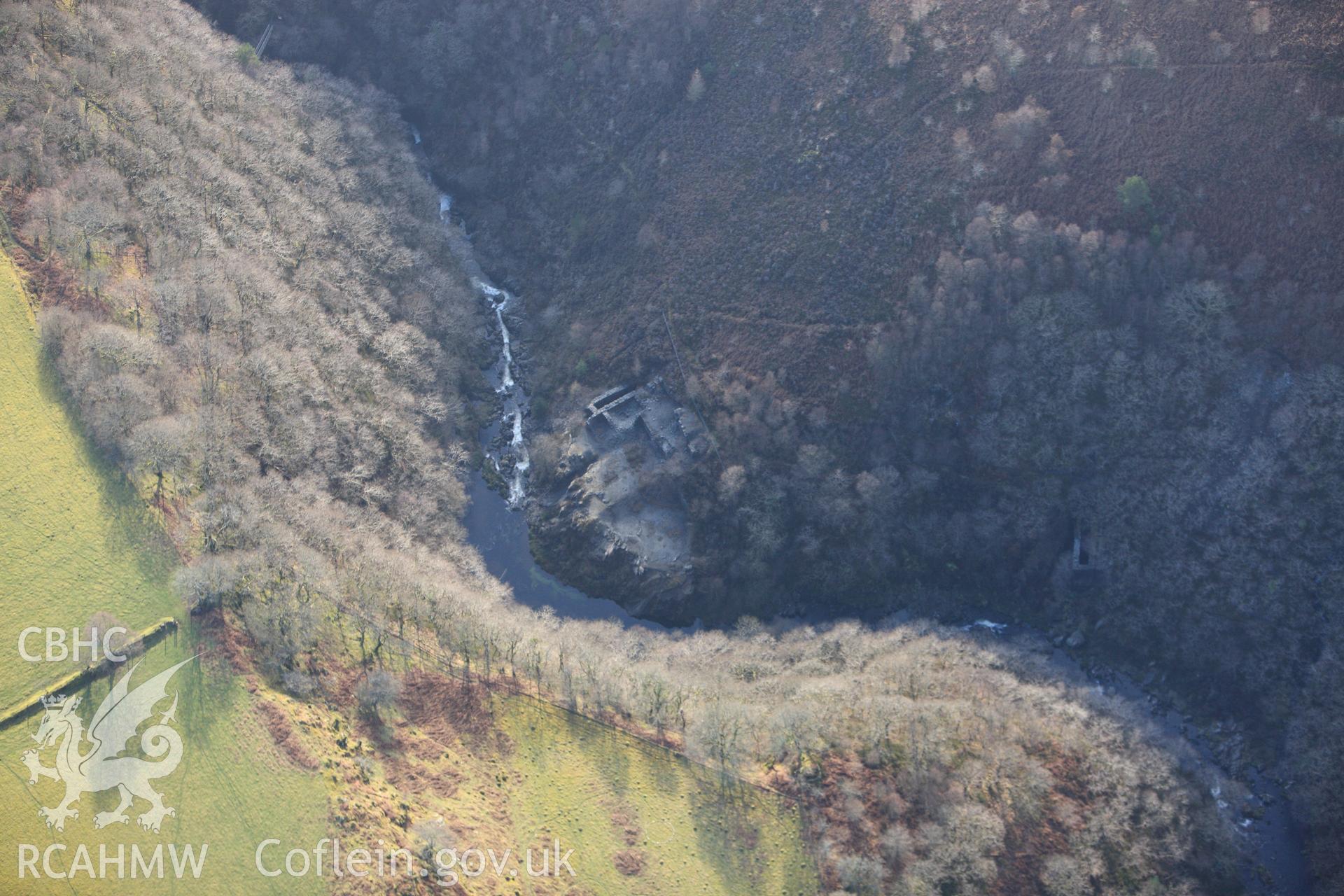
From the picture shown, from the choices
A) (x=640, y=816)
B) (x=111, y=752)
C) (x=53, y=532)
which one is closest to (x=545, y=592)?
(x=640, y=816)

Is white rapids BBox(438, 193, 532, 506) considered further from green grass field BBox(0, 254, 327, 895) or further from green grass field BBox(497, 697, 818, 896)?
green grass field BBox(0, 254, 327, 895)

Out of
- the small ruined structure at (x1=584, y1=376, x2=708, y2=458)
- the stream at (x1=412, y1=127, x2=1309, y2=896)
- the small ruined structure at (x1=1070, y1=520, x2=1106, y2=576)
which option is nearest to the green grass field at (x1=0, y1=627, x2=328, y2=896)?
the stream at (x1=412, y1=127, x2=1309, y2=896)

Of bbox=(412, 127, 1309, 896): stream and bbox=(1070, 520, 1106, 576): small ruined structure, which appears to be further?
bbox=(1070, 520, 1106, 576): small ruined structure

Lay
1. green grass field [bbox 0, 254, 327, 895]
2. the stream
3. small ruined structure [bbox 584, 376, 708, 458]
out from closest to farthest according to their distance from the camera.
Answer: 1. green grass field [bbox 0, 254, 327, 895]
2. the stream
3. small ruined structure [bbox 584, 376, 708, 458]

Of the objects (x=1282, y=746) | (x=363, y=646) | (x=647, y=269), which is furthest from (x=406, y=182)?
(x=1282, y=746)

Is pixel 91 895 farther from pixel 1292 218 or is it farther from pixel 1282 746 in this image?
pixel 1292 218

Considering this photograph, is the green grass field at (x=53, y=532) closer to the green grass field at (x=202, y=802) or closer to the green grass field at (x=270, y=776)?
the green grass field at (x=270, y=776)

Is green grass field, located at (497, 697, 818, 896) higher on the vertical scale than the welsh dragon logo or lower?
lower
